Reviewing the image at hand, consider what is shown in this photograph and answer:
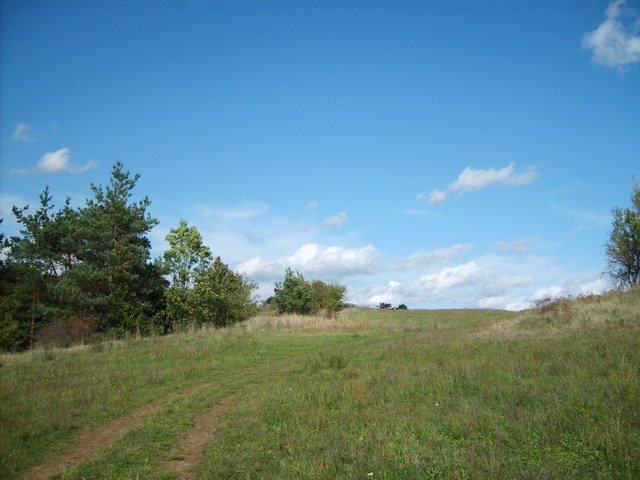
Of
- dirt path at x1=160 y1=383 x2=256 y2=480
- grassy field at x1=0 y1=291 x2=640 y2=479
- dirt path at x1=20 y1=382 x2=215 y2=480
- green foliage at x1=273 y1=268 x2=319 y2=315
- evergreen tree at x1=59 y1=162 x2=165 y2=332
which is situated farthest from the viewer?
green foliage at x1=273 y1=268 x2=319 y2=315

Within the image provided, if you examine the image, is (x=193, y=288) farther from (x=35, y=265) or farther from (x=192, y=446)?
(x=192, y=446)

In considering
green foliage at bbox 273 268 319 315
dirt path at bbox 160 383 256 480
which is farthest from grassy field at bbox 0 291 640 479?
green foliage at bbox 273 268 319 315

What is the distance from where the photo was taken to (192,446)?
7938mm

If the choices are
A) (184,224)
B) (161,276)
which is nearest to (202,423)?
(184,224)

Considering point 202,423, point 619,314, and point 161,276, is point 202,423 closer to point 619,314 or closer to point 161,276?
point 619,314

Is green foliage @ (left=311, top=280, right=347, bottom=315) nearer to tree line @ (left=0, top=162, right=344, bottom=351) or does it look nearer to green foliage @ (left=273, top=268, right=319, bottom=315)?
green foliage @ (left=273, top=268, right=319, bottom=315)

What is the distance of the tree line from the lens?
3341cm

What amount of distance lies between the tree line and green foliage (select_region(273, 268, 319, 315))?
7569 millimetres

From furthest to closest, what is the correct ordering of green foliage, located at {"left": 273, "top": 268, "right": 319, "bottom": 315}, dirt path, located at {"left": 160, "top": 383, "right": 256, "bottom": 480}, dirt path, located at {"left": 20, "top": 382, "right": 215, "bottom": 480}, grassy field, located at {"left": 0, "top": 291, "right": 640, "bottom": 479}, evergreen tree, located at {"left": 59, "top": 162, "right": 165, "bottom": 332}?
green foliage, located at {"left": 273, "top": 268, "right": 319, "bottom": 315} → evergreen tree, located at {"left": 59, "top": 162, "right": 165, "bottom": 332} → dirt path, located at {"left": 20, "top": 382, "right": 215, "bottom": 480} → dirt path, located at {"left": 160, "top": 383, "right": 256, "bottom": 480} → grassy field, located at {"left": 0, "top": 291, "right": 640, "bottom": 479}

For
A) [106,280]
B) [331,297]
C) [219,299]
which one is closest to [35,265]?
[106,280]

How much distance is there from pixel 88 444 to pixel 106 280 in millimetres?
29560

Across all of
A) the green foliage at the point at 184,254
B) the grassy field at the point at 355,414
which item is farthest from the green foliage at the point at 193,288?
the grassy field at the point at 355,414

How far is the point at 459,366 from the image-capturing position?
38.8ft

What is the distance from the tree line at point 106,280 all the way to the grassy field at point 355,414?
17.9 metres
